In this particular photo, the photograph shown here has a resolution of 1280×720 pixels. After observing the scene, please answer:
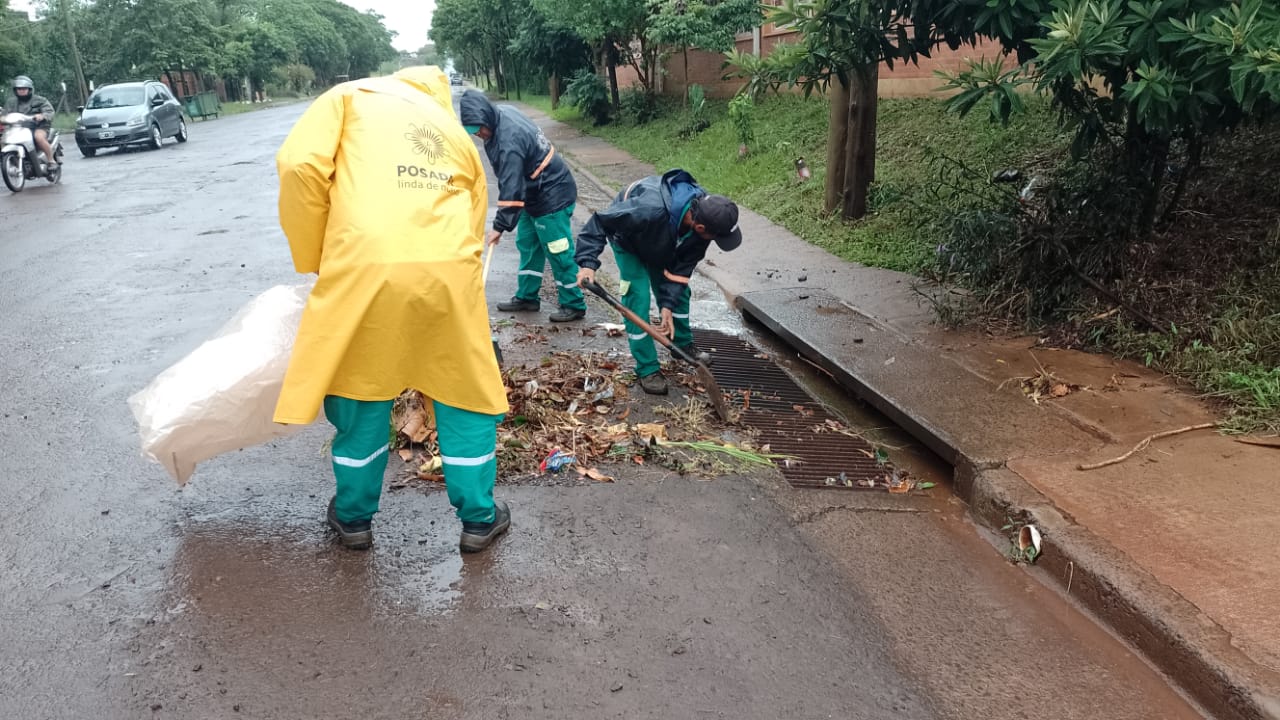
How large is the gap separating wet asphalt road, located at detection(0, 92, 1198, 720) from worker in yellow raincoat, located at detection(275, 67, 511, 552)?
0.40 meters

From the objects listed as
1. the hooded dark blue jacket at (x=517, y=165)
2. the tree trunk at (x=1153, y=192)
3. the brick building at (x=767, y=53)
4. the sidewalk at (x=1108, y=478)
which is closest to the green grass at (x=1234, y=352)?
the sidewalk at (x=1108, y=478)

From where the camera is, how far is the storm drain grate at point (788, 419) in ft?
13.5

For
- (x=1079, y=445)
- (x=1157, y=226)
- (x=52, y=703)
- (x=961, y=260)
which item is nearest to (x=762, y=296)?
(x=961, y=260)

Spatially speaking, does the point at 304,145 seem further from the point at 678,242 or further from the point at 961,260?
the point at 961,260

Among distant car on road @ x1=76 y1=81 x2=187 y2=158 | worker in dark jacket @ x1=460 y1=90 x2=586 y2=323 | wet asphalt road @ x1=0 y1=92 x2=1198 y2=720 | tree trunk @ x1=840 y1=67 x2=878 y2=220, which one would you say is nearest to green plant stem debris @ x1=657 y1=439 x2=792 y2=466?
wet asphalt road @ x1=0 y1=92 x2=1198 y2=720

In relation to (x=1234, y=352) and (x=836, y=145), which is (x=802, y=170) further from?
(x=1234, y=352)

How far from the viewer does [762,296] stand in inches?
265

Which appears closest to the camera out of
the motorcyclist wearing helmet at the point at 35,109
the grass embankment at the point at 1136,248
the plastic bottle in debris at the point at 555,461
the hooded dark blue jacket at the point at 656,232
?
the plastic bottle in debris at the point at 555,461

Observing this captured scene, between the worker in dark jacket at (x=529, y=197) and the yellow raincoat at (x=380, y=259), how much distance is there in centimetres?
233

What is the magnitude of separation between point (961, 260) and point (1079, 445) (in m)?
2.14

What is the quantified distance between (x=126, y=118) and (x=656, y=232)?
1753 centimetres

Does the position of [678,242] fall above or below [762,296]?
above

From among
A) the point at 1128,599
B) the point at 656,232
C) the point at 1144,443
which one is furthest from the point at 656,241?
the point at 1128,599

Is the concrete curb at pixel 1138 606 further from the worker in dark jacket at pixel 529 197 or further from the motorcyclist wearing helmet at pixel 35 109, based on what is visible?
the motorcyclist wearing helmet at pixel 35 109
